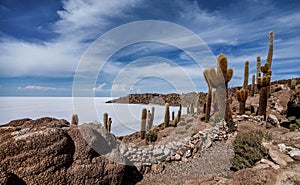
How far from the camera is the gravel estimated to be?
6570mm

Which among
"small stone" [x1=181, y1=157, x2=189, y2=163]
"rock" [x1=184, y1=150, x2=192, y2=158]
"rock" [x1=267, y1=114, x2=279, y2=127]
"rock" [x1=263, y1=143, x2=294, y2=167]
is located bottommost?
"small stone" [x1=181, y1=157, x2=189, y2=163]

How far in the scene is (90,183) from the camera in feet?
16.4

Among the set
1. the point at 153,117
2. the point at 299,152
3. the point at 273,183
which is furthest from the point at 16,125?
the point at 153,117

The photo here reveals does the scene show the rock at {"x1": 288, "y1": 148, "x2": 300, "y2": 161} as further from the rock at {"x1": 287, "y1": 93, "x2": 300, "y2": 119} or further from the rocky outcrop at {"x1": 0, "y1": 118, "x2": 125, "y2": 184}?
the rock at {"x1": 287, "y1": 93, "x2": 300, "y2": 119}

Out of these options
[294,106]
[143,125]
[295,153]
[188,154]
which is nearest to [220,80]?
[294,106]

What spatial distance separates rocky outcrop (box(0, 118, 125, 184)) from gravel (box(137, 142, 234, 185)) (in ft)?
5.56

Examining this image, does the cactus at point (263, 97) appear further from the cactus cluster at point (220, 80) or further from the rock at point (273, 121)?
the cactus cluster at point (220, 80)

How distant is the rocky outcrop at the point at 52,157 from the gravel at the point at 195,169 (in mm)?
1694

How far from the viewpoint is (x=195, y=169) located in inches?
285

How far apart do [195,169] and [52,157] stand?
15.7ft

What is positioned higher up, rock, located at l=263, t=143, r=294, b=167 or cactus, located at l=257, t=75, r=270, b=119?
cactus, located at l=257, t=75, r=270, b=119

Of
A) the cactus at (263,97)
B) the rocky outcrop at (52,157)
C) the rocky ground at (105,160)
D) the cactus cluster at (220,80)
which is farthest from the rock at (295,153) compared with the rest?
the cactus at (263,97)

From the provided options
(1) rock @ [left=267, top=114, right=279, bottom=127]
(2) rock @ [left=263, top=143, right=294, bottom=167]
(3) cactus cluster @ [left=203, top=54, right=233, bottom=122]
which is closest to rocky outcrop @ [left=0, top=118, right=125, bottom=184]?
(2) rock @ [left=263, top=143, right=294, bottom=167]

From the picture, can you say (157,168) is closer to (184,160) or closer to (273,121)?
(184,160)
